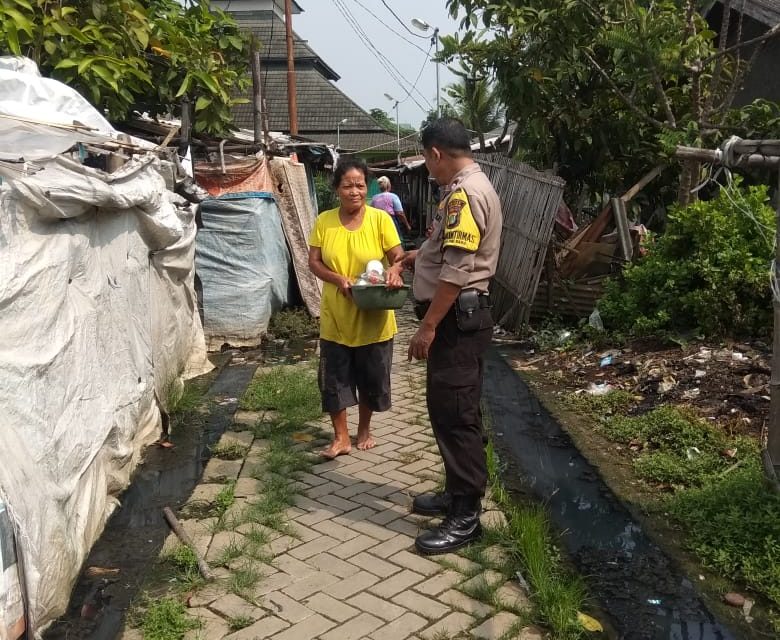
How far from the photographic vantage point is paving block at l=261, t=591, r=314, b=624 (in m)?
2.95

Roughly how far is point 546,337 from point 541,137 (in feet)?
9.35

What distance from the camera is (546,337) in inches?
307

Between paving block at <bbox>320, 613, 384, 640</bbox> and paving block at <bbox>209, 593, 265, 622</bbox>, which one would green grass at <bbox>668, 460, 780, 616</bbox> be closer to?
paving block at <bbox>320, 613, 384, 640</bbox>

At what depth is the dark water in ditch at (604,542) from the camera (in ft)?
9.77

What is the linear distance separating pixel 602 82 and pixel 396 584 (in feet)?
24.9

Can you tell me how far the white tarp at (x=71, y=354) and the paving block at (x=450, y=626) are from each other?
142cm

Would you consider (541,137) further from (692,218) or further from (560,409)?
(560,409)

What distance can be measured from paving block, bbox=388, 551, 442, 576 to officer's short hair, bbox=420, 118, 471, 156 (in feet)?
6.24

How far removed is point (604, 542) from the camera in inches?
145

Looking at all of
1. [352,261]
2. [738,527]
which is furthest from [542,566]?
[352,261]

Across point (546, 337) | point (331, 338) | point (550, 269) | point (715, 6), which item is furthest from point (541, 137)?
point (331, 338)

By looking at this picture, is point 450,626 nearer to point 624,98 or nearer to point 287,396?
point 287,396

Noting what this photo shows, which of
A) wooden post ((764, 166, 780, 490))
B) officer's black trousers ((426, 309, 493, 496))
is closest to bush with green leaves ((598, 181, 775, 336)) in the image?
wooden post ((764, 166, 780, 490))

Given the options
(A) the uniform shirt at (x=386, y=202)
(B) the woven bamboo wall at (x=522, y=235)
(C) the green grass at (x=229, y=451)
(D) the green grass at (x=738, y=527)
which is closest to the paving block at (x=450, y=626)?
(D) the green grass at (x=738, y=527)
